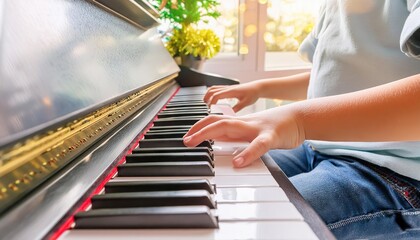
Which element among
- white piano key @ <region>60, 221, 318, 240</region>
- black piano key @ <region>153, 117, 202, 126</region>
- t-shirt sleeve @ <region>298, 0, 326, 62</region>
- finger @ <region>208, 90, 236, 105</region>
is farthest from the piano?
t-shirt sleeve @ <region>298, 0, 326, 62</region>

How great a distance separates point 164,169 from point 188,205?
12cm

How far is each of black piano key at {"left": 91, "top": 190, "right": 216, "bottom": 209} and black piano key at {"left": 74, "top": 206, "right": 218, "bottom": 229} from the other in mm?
25

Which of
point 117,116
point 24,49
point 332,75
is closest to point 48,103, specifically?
point 24,49

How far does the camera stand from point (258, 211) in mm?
373

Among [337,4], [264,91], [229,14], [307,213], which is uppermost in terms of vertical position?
[229,14]

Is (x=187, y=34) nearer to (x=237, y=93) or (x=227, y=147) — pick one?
(x=237, y=93)

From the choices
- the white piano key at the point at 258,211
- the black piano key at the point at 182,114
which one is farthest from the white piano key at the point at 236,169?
the black piano key at the point at 182,114

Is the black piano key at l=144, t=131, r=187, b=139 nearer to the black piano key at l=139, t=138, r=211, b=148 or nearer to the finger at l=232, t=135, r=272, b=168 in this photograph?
the black piano key at l=139, t=138, r=211, b=148

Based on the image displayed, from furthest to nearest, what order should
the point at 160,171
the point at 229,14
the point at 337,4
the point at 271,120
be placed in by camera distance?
the point at 229,14 → the point at 337,4 → the point at 271,120 → the point at 160,171

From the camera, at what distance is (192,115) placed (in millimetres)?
833

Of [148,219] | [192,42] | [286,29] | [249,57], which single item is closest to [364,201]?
[148,219]

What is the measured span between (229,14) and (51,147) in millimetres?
1820

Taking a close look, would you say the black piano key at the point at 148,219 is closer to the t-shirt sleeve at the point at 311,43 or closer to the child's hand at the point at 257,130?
the child's hand at the point at 257,130

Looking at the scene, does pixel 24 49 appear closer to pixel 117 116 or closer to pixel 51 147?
pixel 51 147
